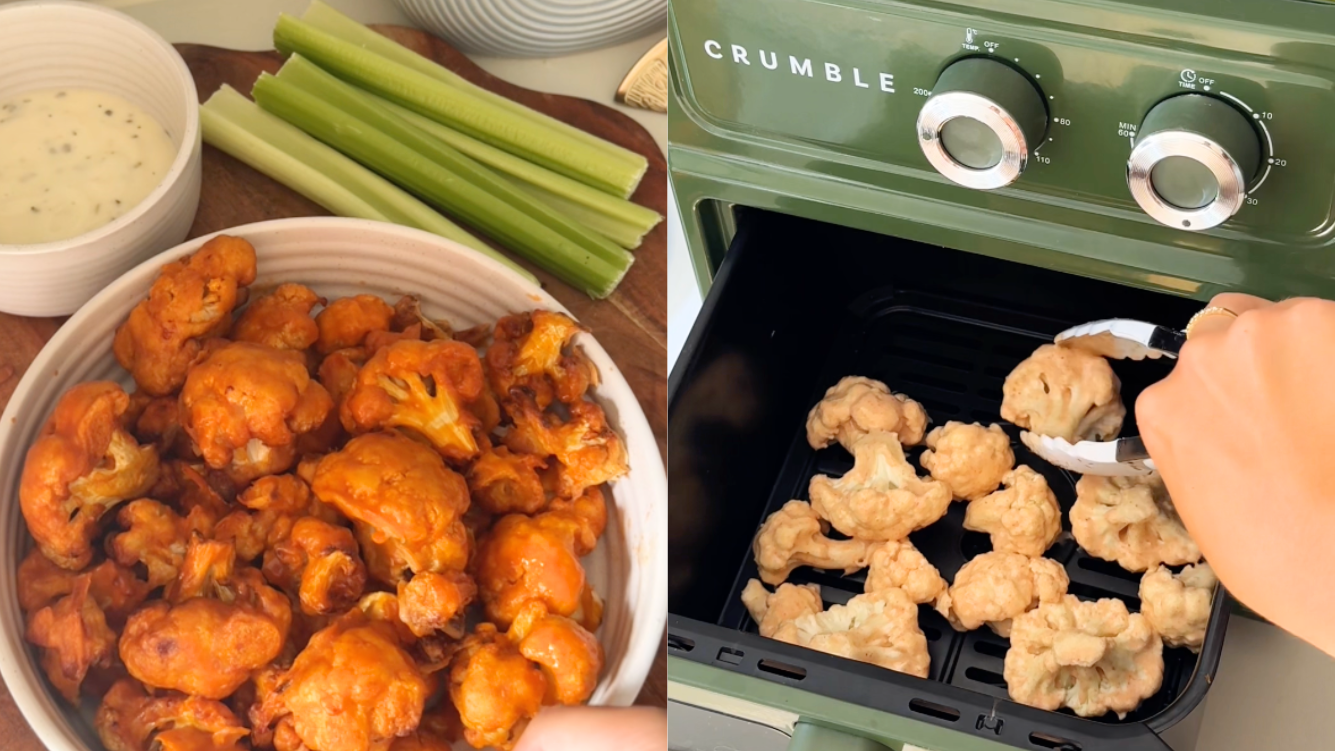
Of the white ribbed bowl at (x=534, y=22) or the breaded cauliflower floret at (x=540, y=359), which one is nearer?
the breaded cauliflower floret at (x=540, y=359)

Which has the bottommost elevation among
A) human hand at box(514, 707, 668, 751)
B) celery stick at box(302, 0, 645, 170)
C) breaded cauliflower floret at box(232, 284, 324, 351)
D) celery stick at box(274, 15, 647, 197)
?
human hand at box(514, 707, 668, 751)

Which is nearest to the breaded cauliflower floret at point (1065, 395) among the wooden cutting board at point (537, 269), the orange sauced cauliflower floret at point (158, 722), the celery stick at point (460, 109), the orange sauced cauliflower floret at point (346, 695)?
the wooden cutting board at point (537, 269)

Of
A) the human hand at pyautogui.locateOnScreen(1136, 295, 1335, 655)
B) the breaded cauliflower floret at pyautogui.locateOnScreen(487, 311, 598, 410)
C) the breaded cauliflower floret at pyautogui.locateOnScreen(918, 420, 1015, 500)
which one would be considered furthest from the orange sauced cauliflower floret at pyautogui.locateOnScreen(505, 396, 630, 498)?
the human hand at pyautogui.locateOnScreen(1136, 295, 1335, 655)

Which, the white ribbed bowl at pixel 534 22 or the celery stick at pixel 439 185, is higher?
the white ribbed bowl at pixel 534 22

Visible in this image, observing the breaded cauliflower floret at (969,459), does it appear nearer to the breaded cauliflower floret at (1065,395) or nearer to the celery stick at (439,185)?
the breaded cauliflower floret at (1065,395)

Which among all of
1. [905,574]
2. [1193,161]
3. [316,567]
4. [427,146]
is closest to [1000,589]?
[905,574]

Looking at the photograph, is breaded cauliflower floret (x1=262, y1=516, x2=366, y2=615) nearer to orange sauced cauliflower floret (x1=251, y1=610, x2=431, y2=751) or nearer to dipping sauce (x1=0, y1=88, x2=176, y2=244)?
orange sauced cauliflower floret (x1=251, y1=610, x2=431, y2=751)
